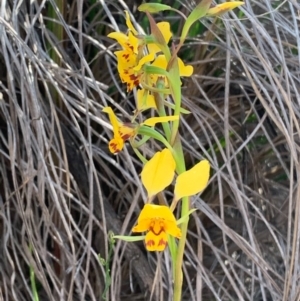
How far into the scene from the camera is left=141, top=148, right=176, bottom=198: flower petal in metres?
0.43

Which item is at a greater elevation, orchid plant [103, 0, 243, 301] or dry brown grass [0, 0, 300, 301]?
orchid plant [103, 0, 243, 301]

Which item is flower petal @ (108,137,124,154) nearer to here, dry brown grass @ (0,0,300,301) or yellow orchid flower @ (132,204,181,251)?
yellow orchid flower @ (132,204,181,251)

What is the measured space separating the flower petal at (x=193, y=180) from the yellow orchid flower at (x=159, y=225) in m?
0.02

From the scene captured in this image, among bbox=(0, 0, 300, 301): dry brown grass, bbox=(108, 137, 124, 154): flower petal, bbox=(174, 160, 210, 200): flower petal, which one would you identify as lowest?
bbox=(0, 0, 300, 301): dry brown grass

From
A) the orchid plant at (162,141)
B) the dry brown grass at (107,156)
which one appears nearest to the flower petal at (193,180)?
the orchid plant at (162,141)

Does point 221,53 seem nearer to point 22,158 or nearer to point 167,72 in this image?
point 22,158

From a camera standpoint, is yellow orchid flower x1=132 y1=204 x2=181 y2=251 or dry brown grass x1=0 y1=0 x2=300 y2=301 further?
dry brown grass x1=0 y1=0 x2=300 y2=301

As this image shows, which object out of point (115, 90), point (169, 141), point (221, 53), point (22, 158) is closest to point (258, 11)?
point (221, 53)

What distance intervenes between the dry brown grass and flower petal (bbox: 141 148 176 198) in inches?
10.2

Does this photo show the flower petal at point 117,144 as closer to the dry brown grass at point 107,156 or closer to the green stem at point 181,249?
the green stem at point 181,249

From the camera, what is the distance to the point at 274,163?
3.34ft

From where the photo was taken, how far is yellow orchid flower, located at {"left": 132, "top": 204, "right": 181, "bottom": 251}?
17.0 inches

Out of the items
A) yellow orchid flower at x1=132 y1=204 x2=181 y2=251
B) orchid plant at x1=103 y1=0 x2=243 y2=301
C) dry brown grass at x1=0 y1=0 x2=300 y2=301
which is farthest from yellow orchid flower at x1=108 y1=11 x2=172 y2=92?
dry brown grass at x1=0 y1=0 x2=300 y2=301

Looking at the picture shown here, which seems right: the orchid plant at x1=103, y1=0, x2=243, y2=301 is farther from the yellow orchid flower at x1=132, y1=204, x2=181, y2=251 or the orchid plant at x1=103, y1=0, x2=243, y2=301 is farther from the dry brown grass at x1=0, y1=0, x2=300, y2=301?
the dry brown grass at x1=0, y1=0, x2=300, y2=301
